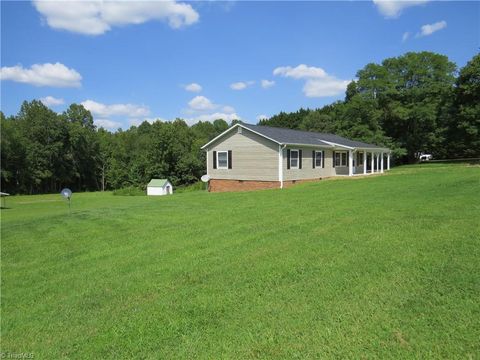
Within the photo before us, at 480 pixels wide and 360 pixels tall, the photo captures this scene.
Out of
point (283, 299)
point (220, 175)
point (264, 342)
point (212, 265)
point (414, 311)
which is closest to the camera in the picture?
point (264, 342)

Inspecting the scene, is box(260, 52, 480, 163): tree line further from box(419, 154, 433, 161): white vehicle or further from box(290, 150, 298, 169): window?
box(290, 150, 298, 169): window

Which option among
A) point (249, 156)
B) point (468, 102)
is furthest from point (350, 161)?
point (468, 102)

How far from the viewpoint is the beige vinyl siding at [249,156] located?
23094mm

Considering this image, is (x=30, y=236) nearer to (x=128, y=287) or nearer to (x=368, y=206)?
(x=128, y=287)

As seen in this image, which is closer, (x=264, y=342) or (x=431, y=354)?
(x=431, y=354)

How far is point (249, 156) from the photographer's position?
951 inches

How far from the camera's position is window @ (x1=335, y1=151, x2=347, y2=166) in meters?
28.9

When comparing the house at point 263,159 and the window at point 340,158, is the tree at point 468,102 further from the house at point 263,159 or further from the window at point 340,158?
the house at point 263,159

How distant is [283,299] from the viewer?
13.9 feet

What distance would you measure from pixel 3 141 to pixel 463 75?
51.2 metres

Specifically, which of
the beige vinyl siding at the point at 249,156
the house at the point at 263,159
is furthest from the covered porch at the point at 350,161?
the beige vinyl siding at the point at 249,156

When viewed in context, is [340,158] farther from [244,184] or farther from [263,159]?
[244,184]

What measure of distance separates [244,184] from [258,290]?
20.1 m

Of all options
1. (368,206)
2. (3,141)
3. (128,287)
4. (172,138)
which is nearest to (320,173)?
(368,206)
